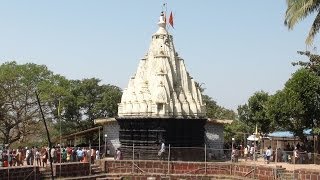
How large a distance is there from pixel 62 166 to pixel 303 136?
15517mm

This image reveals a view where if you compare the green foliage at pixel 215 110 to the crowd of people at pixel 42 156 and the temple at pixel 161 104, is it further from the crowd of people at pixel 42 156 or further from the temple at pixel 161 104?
the crowd of people at pixel 42 156

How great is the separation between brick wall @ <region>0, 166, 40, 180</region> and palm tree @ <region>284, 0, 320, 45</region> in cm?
1356

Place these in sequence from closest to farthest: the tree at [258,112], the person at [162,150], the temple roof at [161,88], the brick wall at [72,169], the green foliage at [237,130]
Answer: the brick wall at [72,169]
the person at [162,150]
the temple roof at [161,88]
the tree at [258,112]
the green foliage at [237,130]

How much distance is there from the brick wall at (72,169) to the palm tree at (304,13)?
1310 centimetres

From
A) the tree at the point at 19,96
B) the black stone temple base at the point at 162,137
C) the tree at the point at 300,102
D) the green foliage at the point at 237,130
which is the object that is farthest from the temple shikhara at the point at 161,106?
the green foliage at the point at 237,130

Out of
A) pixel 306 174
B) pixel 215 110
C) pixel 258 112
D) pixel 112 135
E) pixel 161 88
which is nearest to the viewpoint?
pixel 306 174

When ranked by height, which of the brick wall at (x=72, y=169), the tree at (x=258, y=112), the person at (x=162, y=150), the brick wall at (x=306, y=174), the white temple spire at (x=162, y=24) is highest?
the white temple spire at (x=162, y=24)

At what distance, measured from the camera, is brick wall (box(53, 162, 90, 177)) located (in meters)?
24.2

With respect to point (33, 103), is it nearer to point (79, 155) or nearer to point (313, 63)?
point (79, 155)

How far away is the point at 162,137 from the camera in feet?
91.7

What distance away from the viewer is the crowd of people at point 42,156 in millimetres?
24500

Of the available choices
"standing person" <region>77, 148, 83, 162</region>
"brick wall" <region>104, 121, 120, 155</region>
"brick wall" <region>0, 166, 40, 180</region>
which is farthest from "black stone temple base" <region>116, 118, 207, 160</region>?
"brick wall" <region>0, 166, 40, 180</region>

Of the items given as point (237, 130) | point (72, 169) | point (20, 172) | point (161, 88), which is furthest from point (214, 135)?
point (237, 130)

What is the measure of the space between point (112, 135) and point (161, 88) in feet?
18.8
